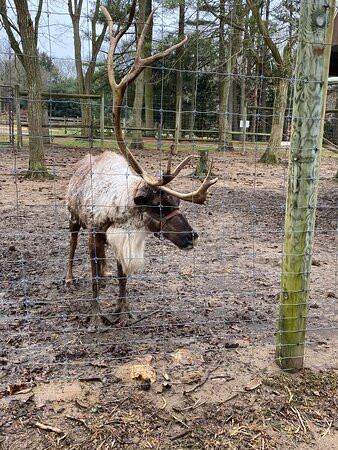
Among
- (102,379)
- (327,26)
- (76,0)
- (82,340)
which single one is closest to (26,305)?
(82,340)

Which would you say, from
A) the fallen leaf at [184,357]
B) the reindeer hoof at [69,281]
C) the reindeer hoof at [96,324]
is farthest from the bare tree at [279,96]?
the fallen leaf at [184,357]

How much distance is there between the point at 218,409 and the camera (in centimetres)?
257

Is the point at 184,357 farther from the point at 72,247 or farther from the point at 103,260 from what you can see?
the point at 72,247

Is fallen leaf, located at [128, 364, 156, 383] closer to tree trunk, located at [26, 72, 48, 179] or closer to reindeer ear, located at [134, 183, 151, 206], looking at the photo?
reindeer ear, located at [134, 183, 151, 206]

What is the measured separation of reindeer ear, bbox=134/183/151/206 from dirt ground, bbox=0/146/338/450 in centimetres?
78

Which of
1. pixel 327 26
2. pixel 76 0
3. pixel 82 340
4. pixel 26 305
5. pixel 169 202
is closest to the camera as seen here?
pixel 327 26

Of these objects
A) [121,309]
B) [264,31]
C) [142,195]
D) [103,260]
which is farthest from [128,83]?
[264,31]

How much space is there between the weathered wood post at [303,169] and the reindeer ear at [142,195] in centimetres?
112

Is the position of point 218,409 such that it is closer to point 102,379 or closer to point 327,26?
point 102,379

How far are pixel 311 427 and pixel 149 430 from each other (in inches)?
34.1

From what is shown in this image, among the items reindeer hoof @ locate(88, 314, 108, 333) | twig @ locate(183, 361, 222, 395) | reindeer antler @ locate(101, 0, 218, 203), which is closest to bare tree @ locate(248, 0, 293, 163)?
reindeer antler @ locate(101, 0, 218, 203)

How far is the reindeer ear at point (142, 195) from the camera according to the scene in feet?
11.2

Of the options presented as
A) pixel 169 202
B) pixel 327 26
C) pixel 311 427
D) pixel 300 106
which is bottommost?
pixel 311 427

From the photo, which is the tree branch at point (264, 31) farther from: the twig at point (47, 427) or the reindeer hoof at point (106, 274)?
the twig at point (47, 427)
